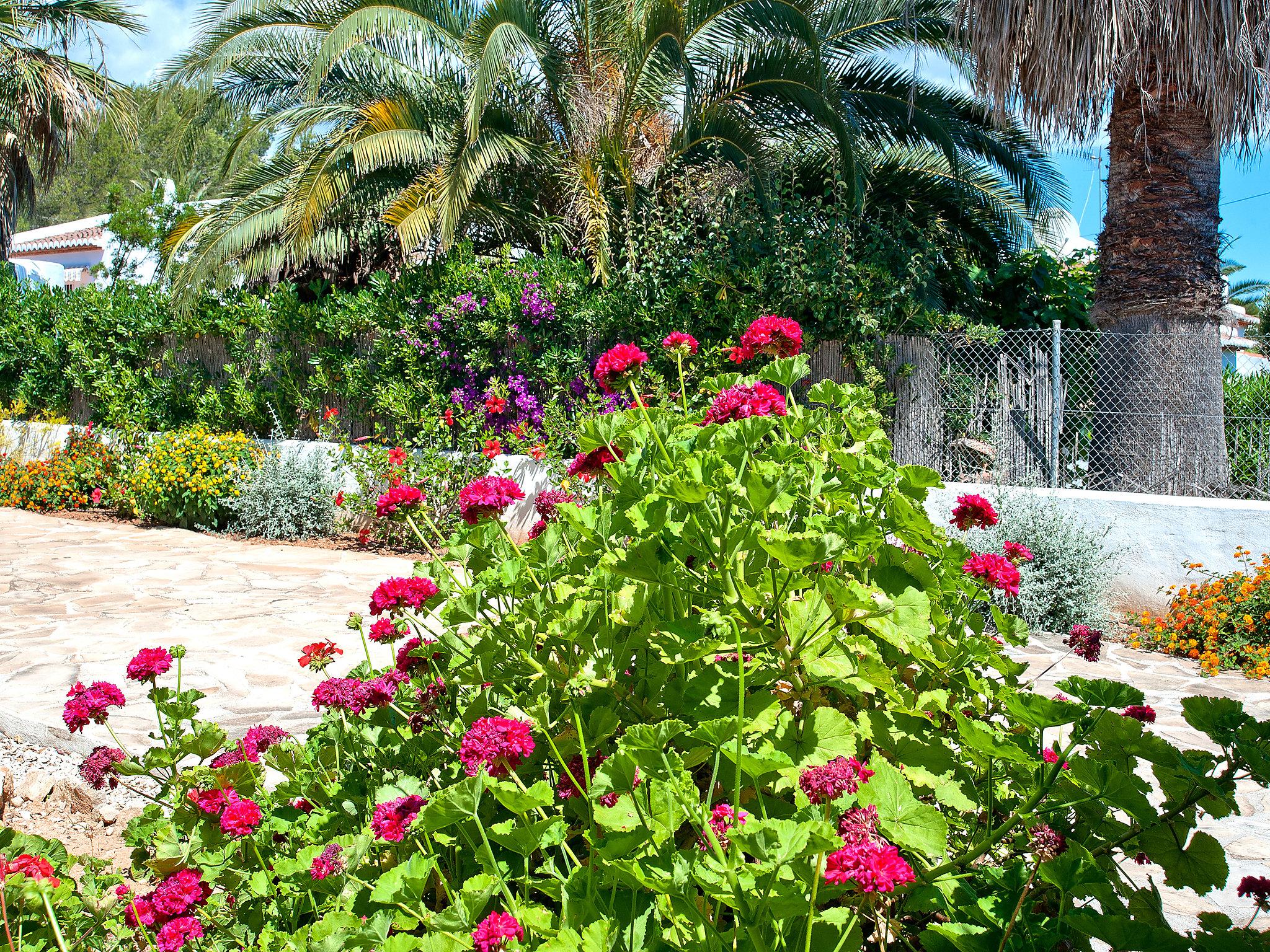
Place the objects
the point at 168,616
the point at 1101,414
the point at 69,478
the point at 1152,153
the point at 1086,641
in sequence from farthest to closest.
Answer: the point at 69,478, the point at 1152,153, the point at 1101,414, the point at 168,616, the point at 1086,641

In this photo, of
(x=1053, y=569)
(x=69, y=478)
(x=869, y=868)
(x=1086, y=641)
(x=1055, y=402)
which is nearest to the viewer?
(x=869, y=868)

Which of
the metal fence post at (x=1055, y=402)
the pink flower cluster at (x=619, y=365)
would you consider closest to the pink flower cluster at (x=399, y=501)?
the pink flower cluster at (x=619, y=365)

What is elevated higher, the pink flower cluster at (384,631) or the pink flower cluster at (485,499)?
the pink flower cluster at (485,499)

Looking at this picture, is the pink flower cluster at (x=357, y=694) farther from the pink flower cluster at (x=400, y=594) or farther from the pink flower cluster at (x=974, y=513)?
the pink flower cluster at (x=974, y=513)

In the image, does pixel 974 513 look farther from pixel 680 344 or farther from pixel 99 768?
pixel 99 768

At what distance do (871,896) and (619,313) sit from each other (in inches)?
271

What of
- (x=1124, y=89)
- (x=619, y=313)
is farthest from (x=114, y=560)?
(x=1124, y=89)

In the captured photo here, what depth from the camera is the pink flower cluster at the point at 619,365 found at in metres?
2.39

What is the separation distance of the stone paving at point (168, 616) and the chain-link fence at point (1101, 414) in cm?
474

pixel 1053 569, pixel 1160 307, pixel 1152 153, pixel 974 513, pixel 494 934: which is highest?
pixel 1152 153

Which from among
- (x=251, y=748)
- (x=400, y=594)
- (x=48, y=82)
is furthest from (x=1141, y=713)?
(x=48, y=82)

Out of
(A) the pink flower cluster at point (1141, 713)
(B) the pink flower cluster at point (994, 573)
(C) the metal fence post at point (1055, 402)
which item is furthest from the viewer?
(C) the metal fence post at point (1055, 402)

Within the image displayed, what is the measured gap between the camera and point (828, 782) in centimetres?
132

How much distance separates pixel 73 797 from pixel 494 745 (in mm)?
3008
